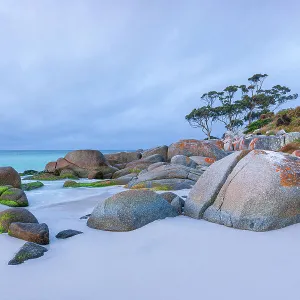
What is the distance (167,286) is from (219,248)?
1.12 metres

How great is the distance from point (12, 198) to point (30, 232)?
11.7 feet

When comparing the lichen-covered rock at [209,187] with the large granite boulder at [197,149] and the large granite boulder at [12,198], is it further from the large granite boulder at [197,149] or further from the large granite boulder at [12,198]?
the large granite boulder at [197,149]

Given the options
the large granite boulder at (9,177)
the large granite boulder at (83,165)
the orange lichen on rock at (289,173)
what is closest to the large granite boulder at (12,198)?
the large granite boulder at (9,177)

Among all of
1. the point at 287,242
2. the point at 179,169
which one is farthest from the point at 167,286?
the point at 179,169

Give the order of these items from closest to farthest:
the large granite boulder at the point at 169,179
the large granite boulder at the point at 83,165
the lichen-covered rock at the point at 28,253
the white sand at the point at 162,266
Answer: the white sand at the point at 162,266
the lichen-covered rock at the point at 28,253
the large granite boulder at the point at 169,179
the large granite boulder at the point at 83,165

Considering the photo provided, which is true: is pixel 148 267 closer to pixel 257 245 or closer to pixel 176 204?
pixel 257 245

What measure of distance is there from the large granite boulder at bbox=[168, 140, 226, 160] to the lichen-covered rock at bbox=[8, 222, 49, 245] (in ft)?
47.8

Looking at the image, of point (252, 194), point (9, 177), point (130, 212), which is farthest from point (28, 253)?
point (9, 177)

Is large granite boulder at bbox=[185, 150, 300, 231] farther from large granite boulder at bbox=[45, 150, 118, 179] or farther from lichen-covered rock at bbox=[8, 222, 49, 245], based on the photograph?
large granite boulder at bbox=[45, 150, 118, 179]

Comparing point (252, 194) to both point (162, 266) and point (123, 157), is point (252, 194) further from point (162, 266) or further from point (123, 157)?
point (123, 157)

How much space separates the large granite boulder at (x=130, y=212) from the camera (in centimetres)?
477

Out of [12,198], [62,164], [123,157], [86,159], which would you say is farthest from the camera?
[123,157]

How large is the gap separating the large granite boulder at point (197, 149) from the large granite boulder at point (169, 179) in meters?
7.23

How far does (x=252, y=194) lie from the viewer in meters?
4.48
